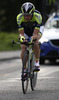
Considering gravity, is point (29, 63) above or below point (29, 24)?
below

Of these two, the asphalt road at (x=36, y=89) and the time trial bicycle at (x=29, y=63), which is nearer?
the asphalt road at (x=36, y=89)

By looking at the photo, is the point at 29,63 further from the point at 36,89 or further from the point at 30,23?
the point at 30,23

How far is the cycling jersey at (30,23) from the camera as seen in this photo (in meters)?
9.73

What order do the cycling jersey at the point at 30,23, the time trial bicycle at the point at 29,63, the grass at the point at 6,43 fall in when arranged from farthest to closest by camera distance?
the grass at the point at 6,43 → the cycling jersey at the point at 30,23 → the time trial bicycle at the point at 29,63

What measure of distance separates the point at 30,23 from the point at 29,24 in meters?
0.03

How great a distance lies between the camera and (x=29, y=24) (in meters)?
9.88

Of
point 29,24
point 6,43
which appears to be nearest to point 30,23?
point 29,24

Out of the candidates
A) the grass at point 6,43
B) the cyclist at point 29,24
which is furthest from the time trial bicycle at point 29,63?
the grass at point 6,43

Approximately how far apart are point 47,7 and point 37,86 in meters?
17.6

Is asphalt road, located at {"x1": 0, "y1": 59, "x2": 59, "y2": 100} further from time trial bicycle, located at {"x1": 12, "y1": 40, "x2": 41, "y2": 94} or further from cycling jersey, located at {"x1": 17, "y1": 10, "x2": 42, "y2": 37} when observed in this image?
cycling jersey, located at {"x1": 17, "y1": 10, "x2": 42, "y2": 37}

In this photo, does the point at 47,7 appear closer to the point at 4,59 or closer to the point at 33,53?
the point at 4,59

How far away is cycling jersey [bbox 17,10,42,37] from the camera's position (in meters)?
9.73

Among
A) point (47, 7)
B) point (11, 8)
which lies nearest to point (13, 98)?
point (47, 7)

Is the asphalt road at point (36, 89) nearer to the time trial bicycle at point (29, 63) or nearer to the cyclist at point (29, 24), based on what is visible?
the time trial bicycle at point (29, 63)
